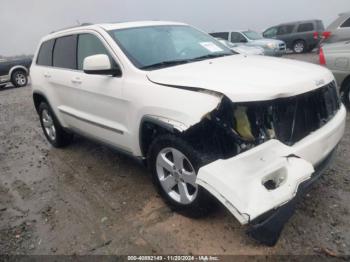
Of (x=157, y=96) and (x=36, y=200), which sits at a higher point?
(x=157, y=96)

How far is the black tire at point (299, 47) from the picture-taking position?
18.3 metres

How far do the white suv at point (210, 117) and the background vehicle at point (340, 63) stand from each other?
2.36 meters

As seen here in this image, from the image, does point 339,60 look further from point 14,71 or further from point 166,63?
point 14,71

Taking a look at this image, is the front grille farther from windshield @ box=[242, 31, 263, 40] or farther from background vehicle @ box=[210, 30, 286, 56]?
windshield @ box=[242, 31, 263, 40]

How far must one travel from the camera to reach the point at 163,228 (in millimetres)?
3012

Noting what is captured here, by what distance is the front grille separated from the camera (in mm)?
2580

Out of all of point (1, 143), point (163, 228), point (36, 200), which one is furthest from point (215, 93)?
point (1, 143)

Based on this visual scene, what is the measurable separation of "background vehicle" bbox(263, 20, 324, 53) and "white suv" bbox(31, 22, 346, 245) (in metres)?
15.9

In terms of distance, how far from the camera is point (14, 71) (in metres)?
15.1

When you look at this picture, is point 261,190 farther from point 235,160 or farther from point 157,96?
point 157,96

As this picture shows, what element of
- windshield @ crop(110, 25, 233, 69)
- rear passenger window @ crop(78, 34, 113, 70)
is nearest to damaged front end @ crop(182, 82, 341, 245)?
windshield @ crop(110, 25, 233, 69)

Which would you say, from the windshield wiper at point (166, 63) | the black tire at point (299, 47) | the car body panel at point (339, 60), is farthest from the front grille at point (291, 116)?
the black tire at point (299, 47)

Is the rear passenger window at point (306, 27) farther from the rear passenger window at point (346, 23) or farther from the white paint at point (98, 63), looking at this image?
the white paint at point (98, 63)

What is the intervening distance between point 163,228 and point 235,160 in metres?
1.06
